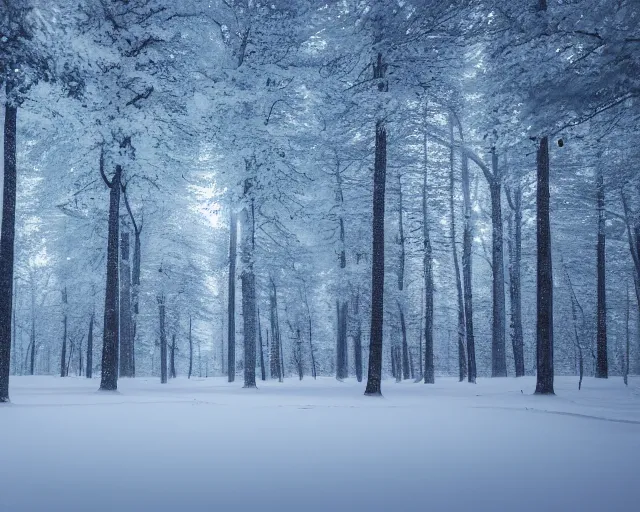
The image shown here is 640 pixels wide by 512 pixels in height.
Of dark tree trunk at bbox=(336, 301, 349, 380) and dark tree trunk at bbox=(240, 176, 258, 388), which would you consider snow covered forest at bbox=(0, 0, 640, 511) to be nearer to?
dark tree trunk at bbox=(240, 176, 258, 388)

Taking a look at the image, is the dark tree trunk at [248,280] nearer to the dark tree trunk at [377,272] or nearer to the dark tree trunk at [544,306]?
the dark tree trunk at [377,272]

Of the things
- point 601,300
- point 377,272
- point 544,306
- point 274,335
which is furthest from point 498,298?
point 274,335

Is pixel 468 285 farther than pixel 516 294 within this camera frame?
No

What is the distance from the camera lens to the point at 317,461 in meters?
4.74

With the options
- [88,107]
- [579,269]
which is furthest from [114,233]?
[579,269]

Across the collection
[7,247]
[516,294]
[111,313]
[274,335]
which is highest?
[7,247]

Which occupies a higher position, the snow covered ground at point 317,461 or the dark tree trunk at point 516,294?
the dark tree trunk at point 516,294

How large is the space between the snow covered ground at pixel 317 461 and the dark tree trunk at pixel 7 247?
2.32 meters

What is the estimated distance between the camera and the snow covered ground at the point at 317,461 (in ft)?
11.5

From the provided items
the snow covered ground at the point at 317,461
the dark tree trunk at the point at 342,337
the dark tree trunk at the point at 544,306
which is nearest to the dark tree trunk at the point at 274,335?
the dark tree trunk at the point at 342,337

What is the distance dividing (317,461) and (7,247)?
30.1 ft

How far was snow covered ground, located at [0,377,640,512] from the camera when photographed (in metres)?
3.51

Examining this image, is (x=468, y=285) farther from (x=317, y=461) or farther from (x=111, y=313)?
(x=317, y=461)

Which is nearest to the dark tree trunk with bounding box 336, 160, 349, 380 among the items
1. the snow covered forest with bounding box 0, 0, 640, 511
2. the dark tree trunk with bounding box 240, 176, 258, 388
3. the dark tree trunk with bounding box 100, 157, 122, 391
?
the snow covered forest with bounding box 0, 0, 640, 511
